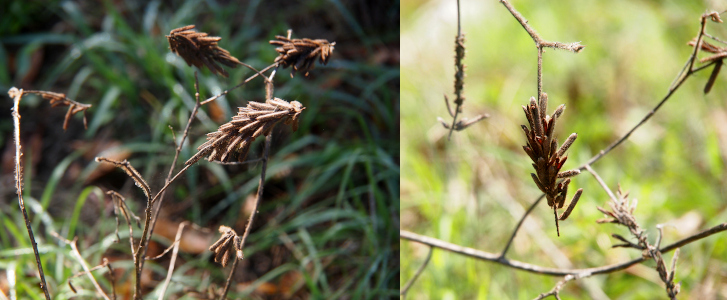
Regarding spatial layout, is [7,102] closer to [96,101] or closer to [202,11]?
[96,101]

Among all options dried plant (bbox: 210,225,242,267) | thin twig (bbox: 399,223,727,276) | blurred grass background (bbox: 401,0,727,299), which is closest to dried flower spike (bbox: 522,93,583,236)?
thin twig (bbox: 399,223,727,276)

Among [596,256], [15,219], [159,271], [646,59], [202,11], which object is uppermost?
[202,11]

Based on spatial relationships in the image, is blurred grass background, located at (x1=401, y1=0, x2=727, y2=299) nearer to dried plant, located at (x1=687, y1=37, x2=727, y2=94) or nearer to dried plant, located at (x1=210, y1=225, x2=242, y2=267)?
dried plant, located at (x1=687, y1=37, x2=727, y2=94)

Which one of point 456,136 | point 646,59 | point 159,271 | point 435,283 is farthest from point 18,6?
point 646,59

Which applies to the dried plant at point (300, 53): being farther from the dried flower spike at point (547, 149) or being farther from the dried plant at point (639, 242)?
the dried plant at point (639, 242)

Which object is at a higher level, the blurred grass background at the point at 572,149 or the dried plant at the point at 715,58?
the dried plant at the point at 715,58

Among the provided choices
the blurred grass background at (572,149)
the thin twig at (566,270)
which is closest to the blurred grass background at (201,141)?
the blurred grass background at (572,149)
